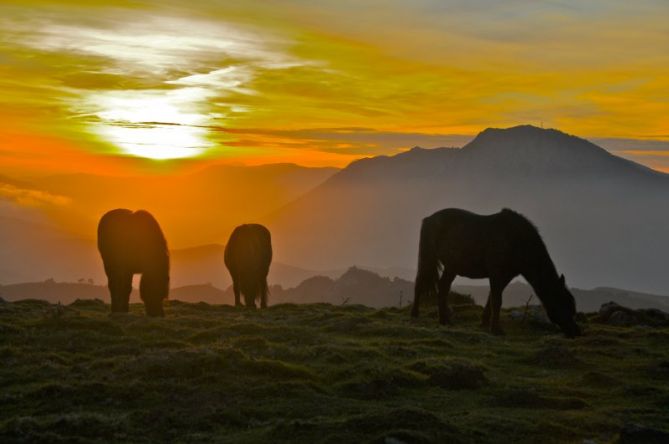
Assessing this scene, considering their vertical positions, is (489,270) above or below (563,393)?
above

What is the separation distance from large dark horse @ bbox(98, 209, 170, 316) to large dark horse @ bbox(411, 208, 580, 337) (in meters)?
10.5

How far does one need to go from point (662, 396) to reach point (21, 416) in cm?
1423

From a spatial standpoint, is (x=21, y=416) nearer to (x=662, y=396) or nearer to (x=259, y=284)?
(x=662, y=396)

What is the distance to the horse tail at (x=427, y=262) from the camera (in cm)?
2992

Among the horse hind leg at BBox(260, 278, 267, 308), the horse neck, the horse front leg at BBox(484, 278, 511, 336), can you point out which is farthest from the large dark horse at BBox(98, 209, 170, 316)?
the horse neck

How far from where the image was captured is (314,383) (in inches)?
701

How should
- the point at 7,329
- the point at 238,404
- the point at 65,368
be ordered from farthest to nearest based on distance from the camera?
1. the point at 7,329
2. the point at 65,368
3. the point at 238,404

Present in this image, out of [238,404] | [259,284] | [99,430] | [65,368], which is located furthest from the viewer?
[259,284]

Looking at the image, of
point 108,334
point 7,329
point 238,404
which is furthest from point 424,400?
point 7,329

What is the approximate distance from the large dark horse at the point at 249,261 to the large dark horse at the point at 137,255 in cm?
780

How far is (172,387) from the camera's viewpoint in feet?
54.9

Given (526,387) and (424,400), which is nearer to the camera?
(424,400)

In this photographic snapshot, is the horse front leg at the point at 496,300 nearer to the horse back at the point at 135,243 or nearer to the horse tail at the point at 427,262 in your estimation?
the horse tail at the point at 427,262

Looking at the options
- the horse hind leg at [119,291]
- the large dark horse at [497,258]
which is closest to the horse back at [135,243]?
the horse hind leg at [119,291]
